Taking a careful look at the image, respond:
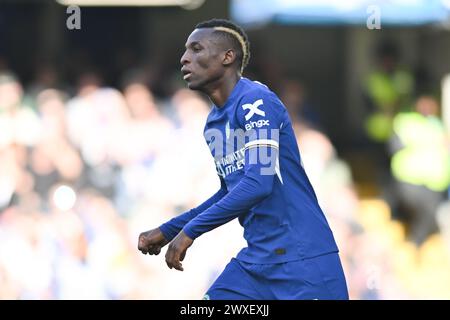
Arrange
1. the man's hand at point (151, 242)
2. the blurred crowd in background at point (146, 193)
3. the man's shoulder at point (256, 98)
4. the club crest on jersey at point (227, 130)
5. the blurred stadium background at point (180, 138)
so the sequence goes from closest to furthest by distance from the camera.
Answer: the man's shoulder at point (256, 98), the club crest on jersey at point (227, 130), the man's hand at point (151, 242), the blurred crowd in background at point (146, 193), the blurred stadium background at point (180, 138)

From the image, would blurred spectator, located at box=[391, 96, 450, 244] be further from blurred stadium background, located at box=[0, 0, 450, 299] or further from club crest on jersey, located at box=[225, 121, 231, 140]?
club crest on jersey, located at box=[225, 121, 231, 140]

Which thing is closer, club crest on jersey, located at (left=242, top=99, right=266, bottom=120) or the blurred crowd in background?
club crest on jersey, located at (left=242, top=99, right=266, bottom=120)

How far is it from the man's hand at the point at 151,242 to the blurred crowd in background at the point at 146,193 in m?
5.28

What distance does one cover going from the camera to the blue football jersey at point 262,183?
261 inches

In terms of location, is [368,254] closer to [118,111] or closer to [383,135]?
[118,111]

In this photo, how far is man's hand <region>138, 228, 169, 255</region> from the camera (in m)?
7.00

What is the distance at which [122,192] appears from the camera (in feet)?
46.3

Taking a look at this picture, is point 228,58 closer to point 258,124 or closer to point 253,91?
point 253,91

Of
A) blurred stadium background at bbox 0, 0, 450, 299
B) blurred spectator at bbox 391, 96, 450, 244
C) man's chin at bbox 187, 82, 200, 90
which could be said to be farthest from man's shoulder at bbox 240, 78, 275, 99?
blurred spectator at bbox 391, 96, 450, 244

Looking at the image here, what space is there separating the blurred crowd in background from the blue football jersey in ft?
17.9

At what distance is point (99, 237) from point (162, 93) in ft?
10.9

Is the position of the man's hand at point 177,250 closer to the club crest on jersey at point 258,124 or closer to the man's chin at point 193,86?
the club crest on jersey at point 258,124

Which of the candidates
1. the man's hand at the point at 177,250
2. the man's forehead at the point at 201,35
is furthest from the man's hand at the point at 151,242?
the man's forehead at the point at 201,35
